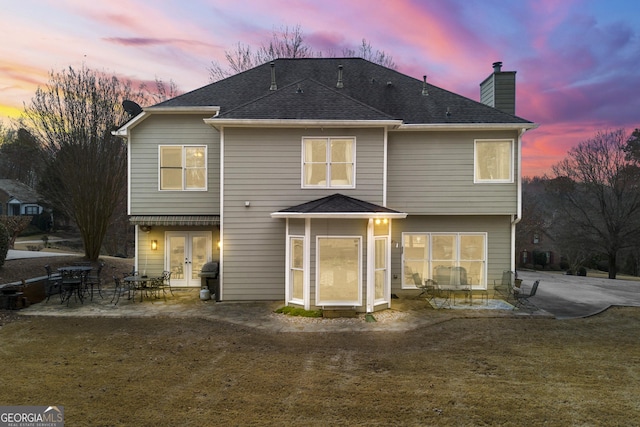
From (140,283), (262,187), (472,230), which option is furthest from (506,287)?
(140,283)

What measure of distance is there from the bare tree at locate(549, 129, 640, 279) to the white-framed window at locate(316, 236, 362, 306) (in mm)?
23719

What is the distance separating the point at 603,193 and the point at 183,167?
2868cm

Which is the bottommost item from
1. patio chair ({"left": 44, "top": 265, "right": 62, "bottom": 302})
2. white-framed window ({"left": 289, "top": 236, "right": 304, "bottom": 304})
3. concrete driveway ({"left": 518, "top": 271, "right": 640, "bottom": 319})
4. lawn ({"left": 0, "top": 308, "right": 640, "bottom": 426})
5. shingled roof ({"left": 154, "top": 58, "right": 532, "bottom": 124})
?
concrete driveway ({"left": 518, "top": 271, "right": 640, "bottom": 319})

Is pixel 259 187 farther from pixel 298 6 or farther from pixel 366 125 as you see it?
pixel 298 6

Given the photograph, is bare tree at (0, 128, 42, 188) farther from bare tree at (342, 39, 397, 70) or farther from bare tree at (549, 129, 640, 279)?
bare tree at (549, 129, 640, 279)

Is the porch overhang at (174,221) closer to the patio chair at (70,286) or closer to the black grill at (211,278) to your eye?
the black grill at (211,278)

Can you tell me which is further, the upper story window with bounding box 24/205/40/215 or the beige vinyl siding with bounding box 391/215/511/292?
the upper story window with bounding box 24/205/40/215

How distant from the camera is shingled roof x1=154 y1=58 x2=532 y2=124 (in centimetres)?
1112

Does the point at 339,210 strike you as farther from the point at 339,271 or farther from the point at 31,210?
the point at 31,210

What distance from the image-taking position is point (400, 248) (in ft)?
40.3

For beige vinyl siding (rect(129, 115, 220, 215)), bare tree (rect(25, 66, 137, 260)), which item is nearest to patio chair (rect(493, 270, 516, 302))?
beige vinyl siding (rect(129, 115, 220, 215))

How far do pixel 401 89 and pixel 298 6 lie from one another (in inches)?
244

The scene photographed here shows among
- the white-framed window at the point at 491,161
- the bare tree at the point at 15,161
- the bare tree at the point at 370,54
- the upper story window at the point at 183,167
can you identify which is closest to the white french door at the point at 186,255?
the upper story window at the point at 183,167

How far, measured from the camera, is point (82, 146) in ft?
55.6
